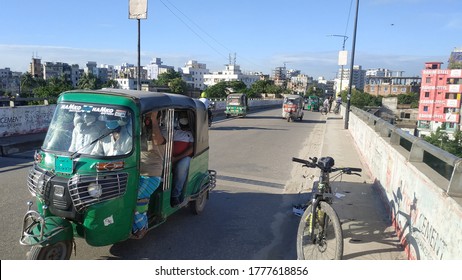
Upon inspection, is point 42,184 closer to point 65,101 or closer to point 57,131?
point 57,131

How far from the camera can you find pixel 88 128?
4.26 meters

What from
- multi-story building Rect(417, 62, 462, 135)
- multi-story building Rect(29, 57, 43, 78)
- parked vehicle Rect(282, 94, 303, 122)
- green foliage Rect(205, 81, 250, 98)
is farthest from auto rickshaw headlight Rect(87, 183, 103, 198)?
multi-story building Rect(29, 57, 43, 78)

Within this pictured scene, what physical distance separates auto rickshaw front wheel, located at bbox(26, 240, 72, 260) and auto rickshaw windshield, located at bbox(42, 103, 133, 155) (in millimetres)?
984

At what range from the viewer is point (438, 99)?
8744 centimetres

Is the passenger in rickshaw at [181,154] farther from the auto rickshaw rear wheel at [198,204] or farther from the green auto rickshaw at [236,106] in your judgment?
the green auto rickshaw at [236,106]

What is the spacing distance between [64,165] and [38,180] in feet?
1.31

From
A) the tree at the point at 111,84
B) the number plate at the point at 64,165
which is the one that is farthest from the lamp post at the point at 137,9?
the tree at the point at 111,84

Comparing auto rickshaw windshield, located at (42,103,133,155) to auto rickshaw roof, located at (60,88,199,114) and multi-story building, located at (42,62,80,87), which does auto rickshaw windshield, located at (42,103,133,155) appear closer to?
auto rickshaw roof, located at (60,88,199,114)

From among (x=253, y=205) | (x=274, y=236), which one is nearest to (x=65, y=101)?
(x=274, y=236)

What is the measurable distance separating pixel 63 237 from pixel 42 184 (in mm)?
645

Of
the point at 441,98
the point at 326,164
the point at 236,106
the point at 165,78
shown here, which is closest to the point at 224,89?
the point at 165,78

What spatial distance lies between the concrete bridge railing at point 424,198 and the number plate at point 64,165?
3.77m

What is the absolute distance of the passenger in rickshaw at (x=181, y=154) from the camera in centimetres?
543

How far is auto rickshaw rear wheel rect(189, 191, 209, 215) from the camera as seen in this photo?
615 cm
